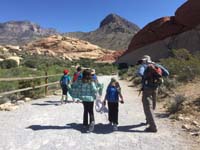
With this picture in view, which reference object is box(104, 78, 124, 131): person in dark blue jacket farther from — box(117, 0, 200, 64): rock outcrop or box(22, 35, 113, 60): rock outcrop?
box(22, 35, 113, 60): rock outcrop

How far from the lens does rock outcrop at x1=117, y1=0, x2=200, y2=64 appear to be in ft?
168

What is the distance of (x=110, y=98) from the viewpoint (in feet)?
27.4

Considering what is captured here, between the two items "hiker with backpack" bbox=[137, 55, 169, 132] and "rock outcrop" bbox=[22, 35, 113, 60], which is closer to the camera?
"hiker with backpack" bbox=[137, 55, 169, 132]

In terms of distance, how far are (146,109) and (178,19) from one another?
52.0m

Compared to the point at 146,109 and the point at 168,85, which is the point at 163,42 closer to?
the point at 168,85

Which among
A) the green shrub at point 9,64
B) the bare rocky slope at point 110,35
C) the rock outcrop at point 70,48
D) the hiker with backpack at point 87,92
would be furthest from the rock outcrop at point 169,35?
the bare rocky slope at point 110,35

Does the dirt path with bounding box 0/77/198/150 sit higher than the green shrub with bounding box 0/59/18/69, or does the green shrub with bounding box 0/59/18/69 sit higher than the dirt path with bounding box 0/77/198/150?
the green shrub with bounding box 0/59/18/69

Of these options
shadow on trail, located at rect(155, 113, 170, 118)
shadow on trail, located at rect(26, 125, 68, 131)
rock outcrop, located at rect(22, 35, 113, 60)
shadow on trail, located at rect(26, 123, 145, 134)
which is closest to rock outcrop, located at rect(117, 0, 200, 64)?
shadow on trail, located at rect(155, 113, 170, 118)

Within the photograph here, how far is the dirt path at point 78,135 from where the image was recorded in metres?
6.61

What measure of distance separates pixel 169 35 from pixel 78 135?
52.3 m

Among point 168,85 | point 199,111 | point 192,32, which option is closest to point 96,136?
point 199,111

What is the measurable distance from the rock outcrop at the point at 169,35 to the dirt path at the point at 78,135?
42.6 meters

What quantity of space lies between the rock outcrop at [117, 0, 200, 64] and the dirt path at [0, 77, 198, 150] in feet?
140

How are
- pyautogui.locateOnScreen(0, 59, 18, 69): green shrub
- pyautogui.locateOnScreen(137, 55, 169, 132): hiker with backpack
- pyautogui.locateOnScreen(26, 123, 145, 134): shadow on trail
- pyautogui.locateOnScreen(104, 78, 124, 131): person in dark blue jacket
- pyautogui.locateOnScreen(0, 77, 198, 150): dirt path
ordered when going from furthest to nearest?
pyautogui.locateOnScreen(0, 59, 18, 69): green shrub
pyautogui.locateOnScreen(104, 78, 124, 131): person in dark blue jacket
pyautogui.locateOnScreen(26, 123, 145, 134): shadow on trail
pyautogui.locateOnScreen(137, 55, 169, 132): hiker with backpack
pyautogui.locateOnScreen(0, 77, 198, 150): dirt path
